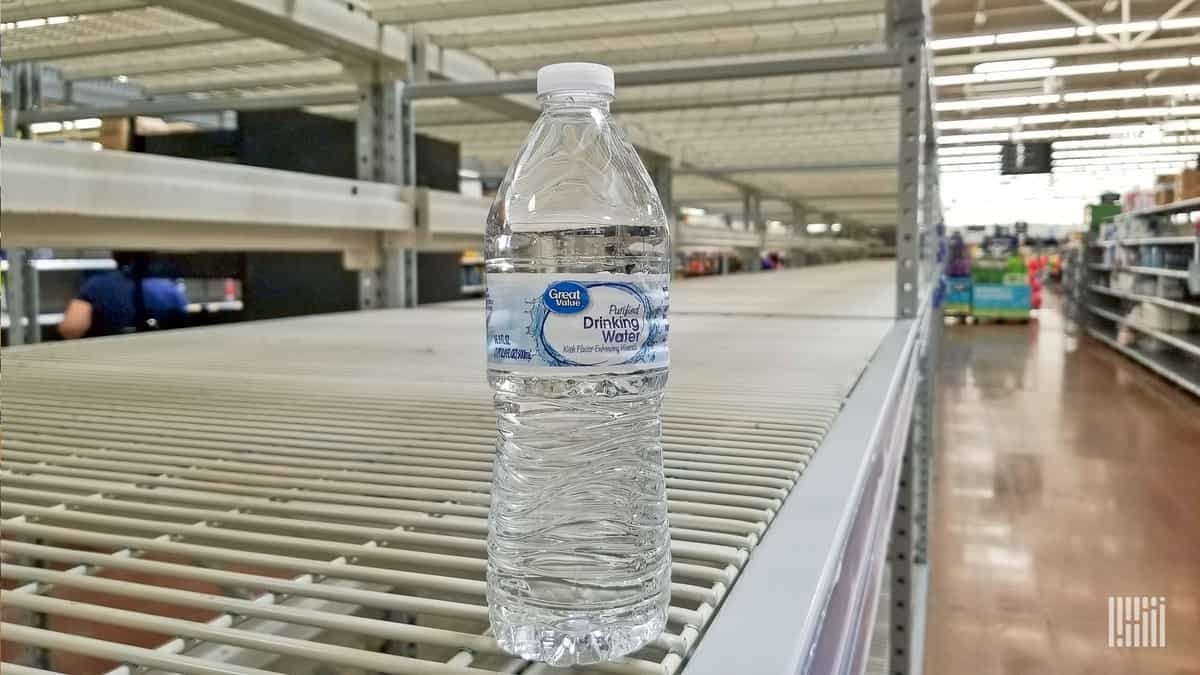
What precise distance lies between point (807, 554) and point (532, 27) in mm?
2926

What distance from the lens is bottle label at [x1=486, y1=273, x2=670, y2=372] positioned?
0.53 meters

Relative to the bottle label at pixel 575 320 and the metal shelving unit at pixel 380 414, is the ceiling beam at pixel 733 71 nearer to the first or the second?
the metal shelving unit at pixel 380 414

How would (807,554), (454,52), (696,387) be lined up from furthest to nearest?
1. (454,52)
2. (696,387)
3. (807,554)

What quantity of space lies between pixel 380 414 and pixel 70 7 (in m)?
2.37

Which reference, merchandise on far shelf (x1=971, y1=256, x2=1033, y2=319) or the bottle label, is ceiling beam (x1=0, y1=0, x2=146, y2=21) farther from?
merchandise on far shelf (x1=971, y1=256, x2=1033, y2=319)

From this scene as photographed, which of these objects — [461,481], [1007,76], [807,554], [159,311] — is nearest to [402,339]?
[461,481]

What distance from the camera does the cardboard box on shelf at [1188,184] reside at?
755 centimetres

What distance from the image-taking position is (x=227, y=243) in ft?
7.58

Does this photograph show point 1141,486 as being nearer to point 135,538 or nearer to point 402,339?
point 402,339

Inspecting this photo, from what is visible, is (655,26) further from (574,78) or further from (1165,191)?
(1165,191)

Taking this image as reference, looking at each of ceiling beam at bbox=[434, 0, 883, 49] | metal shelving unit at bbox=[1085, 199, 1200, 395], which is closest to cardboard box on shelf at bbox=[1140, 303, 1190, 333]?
metal shelving unit at bbox=[1085, 199, 1200, 395]

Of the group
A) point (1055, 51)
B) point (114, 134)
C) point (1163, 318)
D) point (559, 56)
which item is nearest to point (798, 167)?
point (559, 56)

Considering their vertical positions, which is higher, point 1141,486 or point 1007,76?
point 1007,76

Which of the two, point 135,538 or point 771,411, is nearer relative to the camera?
point 135,538
